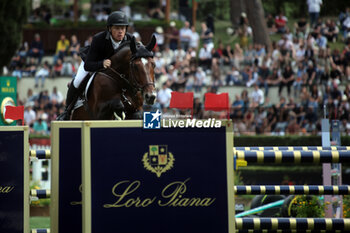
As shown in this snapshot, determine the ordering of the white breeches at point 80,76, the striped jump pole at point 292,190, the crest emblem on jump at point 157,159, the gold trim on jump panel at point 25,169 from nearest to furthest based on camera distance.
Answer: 1. the crest emblem on jump at point 157,159
2. the gold trim on jump panel at point 25,169
3. the striped jump pole at point 292,190
4. the white breeches at point 80,76

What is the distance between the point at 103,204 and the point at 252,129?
11.3m

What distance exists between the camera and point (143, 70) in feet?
21.3

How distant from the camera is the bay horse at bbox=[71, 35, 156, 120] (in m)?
6.58

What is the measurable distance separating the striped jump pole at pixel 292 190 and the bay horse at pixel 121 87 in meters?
1.63

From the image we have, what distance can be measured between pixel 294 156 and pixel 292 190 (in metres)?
1.51

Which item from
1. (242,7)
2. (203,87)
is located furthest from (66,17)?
(203,87)

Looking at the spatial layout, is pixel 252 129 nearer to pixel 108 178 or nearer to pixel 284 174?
pixel 284 174

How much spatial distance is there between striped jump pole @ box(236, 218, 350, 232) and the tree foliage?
622 inches

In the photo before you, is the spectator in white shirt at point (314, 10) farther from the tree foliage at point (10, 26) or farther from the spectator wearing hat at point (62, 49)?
the tree foliage at point (10, 26)

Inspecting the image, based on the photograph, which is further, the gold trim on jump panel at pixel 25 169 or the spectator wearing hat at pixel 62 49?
the spectator wearing hat at pixel 62 49

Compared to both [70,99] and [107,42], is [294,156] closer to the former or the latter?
[107,42]

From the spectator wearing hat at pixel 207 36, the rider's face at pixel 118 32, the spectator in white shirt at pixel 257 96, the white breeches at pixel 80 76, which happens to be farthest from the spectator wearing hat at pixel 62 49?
the rider's face at pixel 118 32

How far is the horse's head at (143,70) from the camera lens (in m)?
6.42

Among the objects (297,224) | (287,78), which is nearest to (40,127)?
(287,78)
